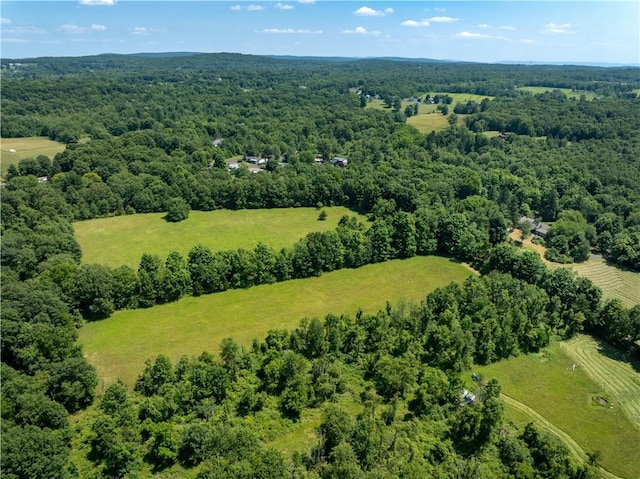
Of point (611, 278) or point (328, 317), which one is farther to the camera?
point (611, 278)

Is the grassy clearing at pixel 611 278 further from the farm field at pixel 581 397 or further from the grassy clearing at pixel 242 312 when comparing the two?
the grassy clearing at pixel 242 312

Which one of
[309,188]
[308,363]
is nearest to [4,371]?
[308,363]

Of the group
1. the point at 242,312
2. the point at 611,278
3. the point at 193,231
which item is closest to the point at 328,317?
the point at 242,312

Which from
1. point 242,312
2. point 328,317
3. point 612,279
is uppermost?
point 328,317

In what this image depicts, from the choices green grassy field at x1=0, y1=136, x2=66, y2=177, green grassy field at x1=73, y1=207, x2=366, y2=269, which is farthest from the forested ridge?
green grassy field at x1=0, y1=136, x2=66, y2=177

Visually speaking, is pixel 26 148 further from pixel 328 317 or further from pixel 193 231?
pixel 328 317

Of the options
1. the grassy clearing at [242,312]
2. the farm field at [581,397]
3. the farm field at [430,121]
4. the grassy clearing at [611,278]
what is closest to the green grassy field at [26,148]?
the grassy clearing at [242,312]

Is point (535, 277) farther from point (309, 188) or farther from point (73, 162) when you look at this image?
point (73, 162)
